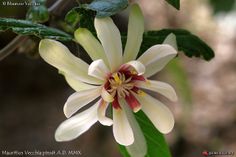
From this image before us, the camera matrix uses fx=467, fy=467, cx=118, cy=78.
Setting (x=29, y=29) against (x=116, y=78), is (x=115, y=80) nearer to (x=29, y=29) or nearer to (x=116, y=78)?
(x=116, y=78)

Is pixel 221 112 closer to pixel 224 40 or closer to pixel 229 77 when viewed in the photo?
pixel 229 77

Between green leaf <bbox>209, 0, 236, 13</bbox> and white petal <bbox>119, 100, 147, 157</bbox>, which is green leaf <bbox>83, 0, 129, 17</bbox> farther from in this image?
green leaf <bbox>209, 0, 236, 13</bbox>

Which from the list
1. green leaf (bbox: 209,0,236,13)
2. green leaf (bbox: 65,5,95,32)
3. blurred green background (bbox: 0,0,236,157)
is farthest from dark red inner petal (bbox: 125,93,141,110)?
green leaf (bbox: 209,0,236,13)

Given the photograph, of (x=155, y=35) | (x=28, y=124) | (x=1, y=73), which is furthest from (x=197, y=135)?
(x=155, y=35)

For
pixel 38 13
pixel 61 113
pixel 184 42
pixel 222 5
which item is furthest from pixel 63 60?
pixel 61 113

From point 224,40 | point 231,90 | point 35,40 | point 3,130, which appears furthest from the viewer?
point 224,40

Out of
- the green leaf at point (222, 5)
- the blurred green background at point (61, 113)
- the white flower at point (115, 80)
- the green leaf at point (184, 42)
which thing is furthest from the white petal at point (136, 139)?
the green leaf at point (222, 5)

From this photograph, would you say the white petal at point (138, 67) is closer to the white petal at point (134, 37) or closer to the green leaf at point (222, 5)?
the white petal at point (134, 37)

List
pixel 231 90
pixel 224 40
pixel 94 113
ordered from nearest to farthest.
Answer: pixel 94 113 → pixel 231 90 → pixel 224 40
